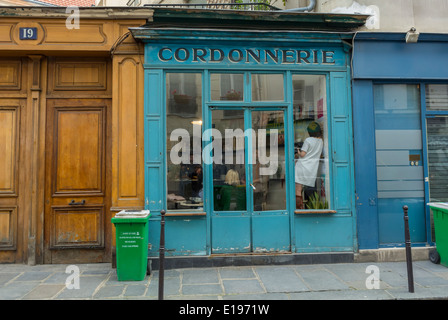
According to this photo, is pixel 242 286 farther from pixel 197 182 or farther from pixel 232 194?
pixel 197 182

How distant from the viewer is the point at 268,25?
6227 millimetres

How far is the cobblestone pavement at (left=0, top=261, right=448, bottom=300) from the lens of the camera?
14.7 ft

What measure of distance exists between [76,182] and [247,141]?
354 centimetres

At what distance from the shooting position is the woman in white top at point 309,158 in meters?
6.29

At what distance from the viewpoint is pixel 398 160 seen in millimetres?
6371

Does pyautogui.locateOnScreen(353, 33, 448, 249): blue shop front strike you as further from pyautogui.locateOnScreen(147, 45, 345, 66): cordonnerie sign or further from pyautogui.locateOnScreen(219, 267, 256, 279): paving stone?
pyautogui.locateOnScreen(219, 267, 256, 279): paving stone

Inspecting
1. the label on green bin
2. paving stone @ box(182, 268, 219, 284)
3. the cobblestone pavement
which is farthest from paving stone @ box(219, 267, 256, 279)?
the label on green bin

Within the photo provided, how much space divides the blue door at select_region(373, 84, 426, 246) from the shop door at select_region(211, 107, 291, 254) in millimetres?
2012

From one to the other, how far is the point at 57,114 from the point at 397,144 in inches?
276

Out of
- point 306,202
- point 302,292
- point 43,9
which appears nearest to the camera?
point 302,292

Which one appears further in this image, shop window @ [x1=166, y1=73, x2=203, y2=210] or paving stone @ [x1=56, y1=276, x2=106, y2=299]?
shop window @ [x1=166, y1=73, x2=203, y2=210]

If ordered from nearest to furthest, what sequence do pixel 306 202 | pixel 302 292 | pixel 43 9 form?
pixel 302 292 < pixel 43 9 < pixel 306 202

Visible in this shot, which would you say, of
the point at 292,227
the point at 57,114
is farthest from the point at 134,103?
the point at 292,227

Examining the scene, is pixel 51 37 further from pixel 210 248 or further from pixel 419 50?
pixel 419 50
